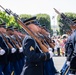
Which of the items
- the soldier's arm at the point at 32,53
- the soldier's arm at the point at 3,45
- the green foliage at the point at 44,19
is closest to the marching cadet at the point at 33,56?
the soldier's arm at the point at 32,53

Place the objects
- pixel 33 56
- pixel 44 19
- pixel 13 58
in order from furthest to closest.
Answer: pixel 44 19, pixel 13 58, pixel 33 56

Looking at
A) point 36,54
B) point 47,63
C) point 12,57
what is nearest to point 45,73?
point 47,63

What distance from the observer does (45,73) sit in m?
6.99

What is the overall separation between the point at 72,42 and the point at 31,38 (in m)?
1.00

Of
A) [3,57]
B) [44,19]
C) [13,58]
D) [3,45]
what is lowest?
[44,19]

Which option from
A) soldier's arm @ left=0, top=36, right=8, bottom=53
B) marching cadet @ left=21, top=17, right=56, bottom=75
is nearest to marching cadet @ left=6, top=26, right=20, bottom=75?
soldier's arm @ left=0, top=36, right=8, bottom=53

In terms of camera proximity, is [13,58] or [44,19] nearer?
[13,58]

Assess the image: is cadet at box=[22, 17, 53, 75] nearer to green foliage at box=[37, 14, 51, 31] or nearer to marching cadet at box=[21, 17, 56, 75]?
marching cadet at box=[21, 17, 56, 75]

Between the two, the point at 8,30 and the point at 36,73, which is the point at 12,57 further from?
the point at 36,73

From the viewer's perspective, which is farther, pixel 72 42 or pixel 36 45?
pixel 72 42

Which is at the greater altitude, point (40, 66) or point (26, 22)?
point (26, 22)

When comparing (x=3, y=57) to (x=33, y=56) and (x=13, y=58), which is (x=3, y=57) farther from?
(x=33, y=56)

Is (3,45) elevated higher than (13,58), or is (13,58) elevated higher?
(3,45)

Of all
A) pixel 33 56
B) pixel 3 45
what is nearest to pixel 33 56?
pixel 33 56
